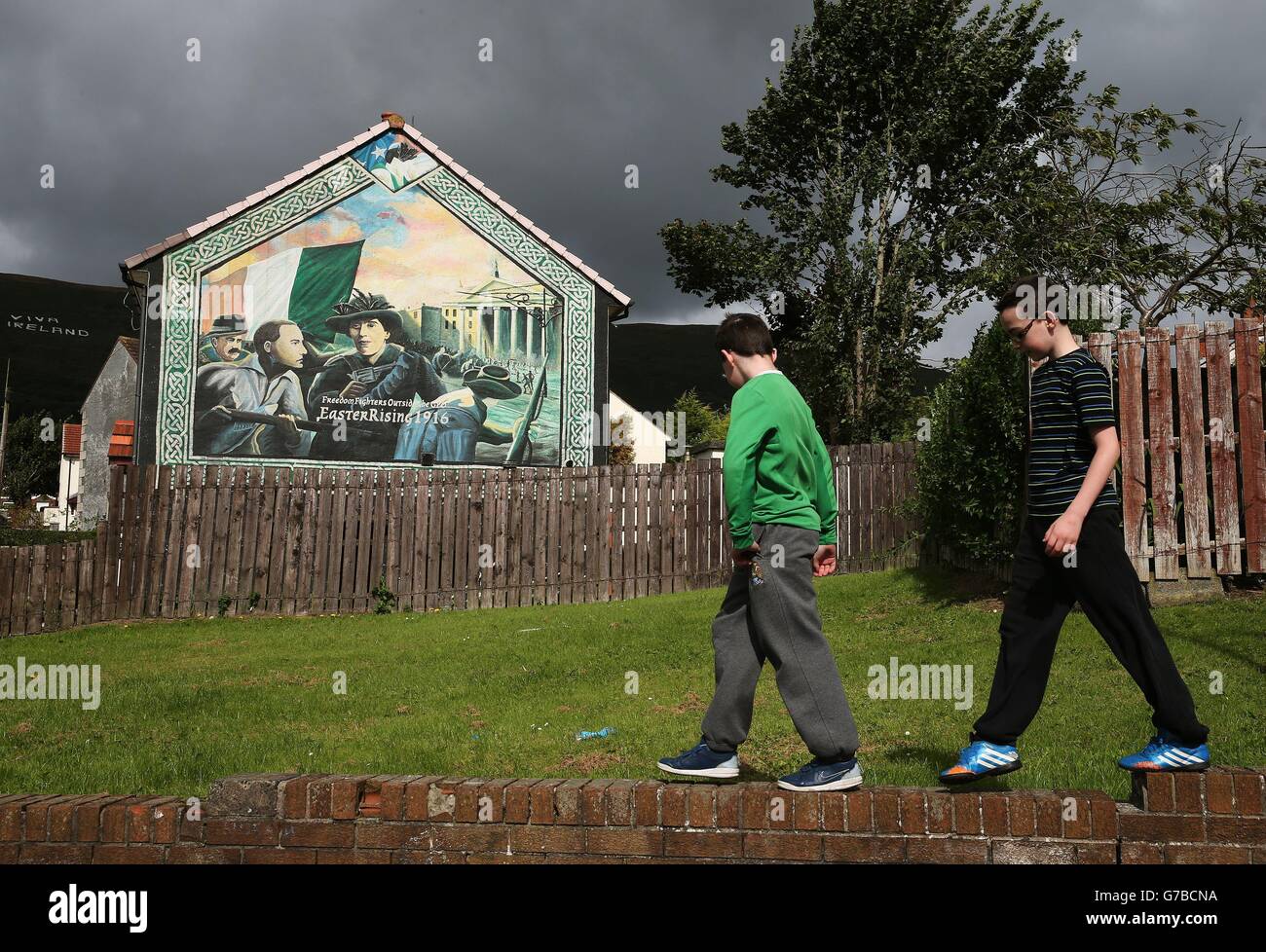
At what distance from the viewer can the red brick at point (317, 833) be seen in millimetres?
3904

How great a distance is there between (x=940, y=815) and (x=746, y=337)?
6.65ft

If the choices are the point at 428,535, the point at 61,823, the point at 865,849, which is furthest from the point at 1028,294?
the point at 428,535

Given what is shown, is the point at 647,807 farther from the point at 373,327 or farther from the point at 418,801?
the point at 373,327

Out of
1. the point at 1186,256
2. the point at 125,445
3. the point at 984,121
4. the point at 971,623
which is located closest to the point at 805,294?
the point at 984,121

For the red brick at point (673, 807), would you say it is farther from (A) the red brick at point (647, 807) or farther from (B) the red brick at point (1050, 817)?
(B) the red brick at point (1050, 817)

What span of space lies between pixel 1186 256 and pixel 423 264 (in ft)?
42.5

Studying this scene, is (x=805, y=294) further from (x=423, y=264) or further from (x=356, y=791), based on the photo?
(x=356, y=791)

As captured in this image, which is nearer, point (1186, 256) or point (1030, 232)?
point (1186, 256)

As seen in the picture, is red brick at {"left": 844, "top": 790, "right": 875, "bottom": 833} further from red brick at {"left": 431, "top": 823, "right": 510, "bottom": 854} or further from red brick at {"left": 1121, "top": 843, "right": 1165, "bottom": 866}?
red brick at {"left": 431, "top": 823, "right": 510, "bottom": 854}

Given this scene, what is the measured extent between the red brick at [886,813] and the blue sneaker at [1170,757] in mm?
910

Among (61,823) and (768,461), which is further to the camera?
(61,823)

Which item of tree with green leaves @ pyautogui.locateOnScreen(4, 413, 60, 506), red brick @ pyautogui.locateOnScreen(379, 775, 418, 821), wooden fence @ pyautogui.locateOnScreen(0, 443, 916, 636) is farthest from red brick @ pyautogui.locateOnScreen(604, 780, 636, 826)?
tree with green leaves @ pyautogui.locateOnScreen(4, 413, 60, 506)

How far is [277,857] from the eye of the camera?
155 inches

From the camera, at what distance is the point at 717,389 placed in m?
137
